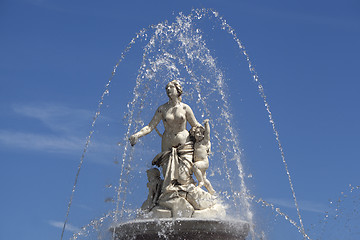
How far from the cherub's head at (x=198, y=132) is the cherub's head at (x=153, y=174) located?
129 cm

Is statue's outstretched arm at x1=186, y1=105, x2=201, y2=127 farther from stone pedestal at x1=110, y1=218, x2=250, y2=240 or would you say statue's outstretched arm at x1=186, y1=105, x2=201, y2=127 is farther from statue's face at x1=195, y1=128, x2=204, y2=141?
stone pedestal at x1=110, y1=218, x2=250, y2=240

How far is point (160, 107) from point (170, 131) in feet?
2.52

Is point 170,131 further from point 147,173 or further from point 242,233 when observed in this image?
point 242,233

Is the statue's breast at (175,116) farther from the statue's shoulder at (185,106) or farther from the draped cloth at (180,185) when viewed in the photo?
the draped cloth at (180,185)

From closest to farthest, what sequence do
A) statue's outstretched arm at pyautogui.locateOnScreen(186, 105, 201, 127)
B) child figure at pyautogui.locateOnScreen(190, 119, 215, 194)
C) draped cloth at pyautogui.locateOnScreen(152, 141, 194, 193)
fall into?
1. draped cloth at pyautogui.locateOnScreen(152, 141, 194, 193)
2. child figure at pyautogui.locateOnScreen(190, 119, 215, 194)
3. statue's outstretched arm at pyautogui.locateOnScreen(186, 105, 201, 127)

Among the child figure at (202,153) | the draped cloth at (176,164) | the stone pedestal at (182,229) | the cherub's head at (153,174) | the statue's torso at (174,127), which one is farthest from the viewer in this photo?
the statue's torso at (174,127)

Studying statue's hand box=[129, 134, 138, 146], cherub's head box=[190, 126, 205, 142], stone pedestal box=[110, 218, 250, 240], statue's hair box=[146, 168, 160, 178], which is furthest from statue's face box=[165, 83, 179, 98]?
stone pedestal box=[110, 218, 250, 240]

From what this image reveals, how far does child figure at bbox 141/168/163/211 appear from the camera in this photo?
1182 centimetres

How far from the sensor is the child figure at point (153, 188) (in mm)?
11816

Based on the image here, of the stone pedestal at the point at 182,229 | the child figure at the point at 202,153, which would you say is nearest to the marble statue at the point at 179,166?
the child figure at the point at 202,153

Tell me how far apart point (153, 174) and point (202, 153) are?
1345mm

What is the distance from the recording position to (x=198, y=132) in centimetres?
1227

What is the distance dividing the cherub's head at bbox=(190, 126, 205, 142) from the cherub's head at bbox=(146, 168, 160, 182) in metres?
1.29

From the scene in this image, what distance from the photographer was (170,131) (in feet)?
41.0
